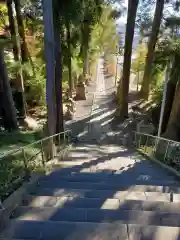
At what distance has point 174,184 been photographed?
532cm

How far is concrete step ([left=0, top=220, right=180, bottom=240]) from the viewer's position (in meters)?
2.99

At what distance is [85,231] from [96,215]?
50cm

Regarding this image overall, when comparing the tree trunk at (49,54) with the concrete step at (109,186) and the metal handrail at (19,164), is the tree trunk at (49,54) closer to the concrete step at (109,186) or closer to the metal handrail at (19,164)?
the metal handrail at (19,164)

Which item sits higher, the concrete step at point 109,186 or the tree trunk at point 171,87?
the tree trunk at point 171,87

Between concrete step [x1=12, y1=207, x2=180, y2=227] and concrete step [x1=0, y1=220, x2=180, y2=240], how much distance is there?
0.89ft

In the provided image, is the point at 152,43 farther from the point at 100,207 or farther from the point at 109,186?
the point at 100,207

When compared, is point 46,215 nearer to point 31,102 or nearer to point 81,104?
point 31,102

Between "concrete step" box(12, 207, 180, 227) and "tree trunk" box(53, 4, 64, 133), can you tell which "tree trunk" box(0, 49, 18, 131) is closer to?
"tree trunk" box(53, 4, 64, 133)

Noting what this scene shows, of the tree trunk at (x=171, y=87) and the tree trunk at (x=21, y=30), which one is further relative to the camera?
the tree trunk at (x=21, y=30)

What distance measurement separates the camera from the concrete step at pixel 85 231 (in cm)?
299

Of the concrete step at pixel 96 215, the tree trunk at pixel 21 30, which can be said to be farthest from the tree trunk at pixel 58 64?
the concrete step at pixel 96 215

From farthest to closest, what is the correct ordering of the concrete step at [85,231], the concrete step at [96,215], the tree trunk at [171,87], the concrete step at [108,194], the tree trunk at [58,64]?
the tree trunk at [171,87] → the tree trunk at [58,64] → the concrete step at [108,194] → the concrete step at [96,215] → the concrete step at [85,231]

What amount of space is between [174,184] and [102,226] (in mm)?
2639

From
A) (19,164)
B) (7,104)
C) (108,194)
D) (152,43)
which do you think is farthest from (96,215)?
(152,43)
